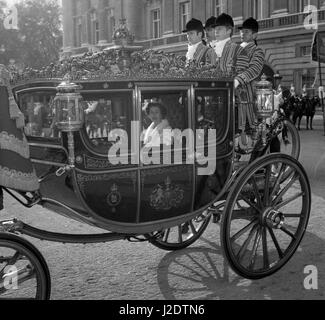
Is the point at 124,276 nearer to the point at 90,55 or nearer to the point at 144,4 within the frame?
the point at 90,55

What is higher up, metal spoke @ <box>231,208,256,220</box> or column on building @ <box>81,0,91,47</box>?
column on building @ <box>81,0,91,47</box>

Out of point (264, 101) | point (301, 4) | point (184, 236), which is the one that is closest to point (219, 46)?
point (264, 101)

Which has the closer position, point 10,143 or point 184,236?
point 10,143

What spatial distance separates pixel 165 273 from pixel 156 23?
3128 centimetres

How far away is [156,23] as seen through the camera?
109 feet

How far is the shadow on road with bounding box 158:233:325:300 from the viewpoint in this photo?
327cm

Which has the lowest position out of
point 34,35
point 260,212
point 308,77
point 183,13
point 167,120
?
point 260,212

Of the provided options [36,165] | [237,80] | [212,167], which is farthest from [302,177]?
[36,165]

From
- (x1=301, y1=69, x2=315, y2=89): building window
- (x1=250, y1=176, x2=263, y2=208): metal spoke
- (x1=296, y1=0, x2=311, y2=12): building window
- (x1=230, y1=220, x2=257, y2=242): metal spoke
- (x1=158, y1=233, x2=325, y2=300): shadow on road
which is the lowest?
(x1=158, y1=233, x2=325, y2=300): shadow on road

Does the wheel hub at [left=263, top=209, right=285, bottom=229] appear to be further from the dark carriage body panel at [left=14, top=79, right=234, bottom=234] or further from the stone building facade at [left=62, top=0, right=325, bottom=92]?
the stone building facade at [left=62, top=0, right=325, bottom=92]

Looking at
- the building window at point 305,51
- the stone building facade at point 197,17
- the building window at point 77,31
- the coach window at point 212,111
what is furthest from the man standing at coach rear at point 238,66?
the building window at point 77,31

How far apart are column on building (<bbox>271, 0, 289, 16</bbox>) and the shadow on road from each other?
71.6 ft

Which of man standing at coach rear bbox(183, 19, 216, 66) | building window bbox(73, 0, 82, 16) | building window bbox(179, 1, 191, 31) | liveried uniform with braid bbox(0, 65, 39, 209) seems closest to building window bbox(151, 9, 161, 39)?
building window bbox(179, 1, 191, 31)

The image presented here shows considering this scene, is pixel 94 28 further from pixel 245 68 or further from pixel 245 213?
pixel 245 213
